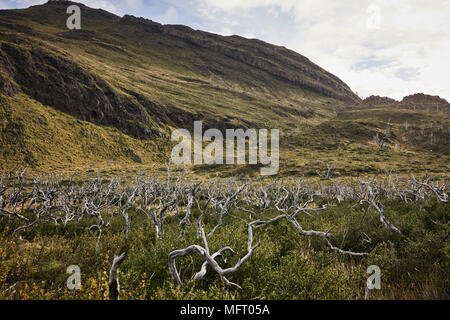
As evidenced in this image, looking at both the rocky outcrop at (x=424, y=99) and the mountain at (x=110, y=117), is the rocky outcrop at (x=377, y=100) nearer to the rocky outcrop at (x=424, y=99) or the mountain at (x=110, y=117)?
the rocky outcrop at (x=424, y=99)

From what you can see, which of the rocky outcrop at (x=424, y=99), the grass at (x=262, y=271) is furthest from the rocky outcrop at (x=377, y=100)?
the grass at (x=262, y=271)

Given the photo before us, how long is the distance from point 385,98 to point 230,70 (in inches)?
5737

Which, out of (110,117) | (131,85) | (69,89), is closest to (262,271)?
(110,117)

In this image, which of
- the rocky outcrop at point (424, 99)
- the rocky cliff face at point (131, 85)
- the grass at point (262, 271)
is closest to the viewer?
the grass at point (262, 271)

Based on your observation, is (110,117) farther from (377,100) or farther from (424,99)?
(424,99)

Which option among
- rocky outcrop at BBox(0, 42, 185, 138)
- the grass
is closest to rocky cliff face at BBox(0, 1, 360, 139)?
rocky outcrop at BBox(0, 42, 185, 138)

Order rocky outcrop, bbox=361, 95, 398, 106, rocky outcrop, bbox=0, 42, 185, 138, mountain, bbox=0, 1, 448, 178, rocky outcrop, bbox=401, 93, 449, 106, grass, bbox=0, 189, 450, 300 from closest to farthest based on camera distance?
grass, bbox=0, 189, 450, 300 < mountain, bbox=0, 1, 448, 178 < rocky outcrop, bbox=0, 42, 185, 138 < rocky outcrop, bbox=401, 93, 449, 106 < rocky outcrop, bbox=361, 95, 398, 106

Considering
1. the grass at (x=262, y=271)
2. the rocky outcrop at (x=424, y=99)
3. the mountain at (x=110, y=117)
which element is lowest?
the grass at (x=262, y=271)

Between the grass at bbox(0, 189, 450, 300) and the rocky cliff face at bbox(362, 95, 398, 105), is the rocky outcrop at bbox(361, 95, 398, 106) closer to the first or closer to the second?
the rocky cliff face at bbox(362, 95, 398, 105)

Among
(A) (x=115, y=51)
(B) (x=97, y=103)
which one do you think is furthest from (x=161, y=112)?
(A) (x=115, y=51)

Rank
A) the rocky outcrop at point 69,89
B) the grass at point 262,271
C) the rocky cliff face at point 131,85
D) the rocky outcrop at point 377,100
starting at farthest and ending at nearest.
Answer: the rocky outcrop at point 377,100 < the rocky cliff face at point 131,85 < the rocky outcrop at point 69,89 < the grass at point 262,271

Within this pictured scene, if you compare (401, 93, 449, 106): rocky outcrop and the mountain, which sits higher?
(401, 93, 449, 106): rocky outcrop

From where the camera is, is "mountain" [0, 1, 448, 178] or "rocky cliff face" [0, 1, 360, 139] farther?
"rocky cliff face" [0, 1, 360, 139]
